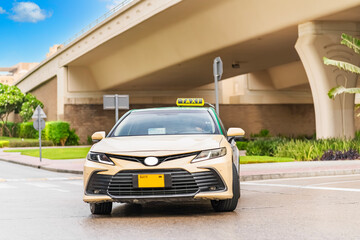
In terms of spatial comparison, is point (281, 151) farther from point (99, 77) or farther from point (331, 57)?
point (99, 77)

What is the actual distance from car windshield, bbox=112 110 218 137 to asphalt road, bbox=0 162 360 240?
3.84ft

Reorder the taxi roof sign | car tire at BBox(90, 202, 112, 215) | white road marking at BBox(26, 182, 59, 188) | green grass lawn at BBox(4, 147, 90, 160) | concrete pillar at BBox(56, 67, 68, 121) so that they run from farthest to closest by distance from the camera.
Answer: concrete pillar at BBox(56, 67, 68, 121) < green grass lawn at BBox(4, 147, 90, 160) < the taxi roof sign < white road marking at BBox(26, 182, 59, 188) < car tire at BBox(90, 202, 112, 215)

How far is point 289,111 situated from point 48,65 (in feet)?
71.8

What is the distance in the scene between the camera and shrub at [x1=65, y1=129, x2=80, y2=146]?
148ft

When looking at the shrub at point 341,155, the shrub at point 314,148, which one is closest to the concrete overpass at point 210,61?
the shrub at point 314,148

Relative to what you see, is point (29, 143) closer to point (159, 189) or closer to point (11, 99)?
point (11, 99)

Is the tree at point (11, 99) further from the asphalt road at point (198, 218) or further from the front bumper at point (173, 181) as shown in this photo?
the front bumper at point (173, 181)

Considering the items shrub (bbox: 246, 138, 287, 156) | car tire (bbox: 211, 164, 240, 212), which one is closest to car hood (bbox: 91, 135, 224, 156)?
car tire (bbox: 211, 164, 240, 212)

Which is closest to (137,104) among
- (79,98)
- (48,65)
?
(79,98)

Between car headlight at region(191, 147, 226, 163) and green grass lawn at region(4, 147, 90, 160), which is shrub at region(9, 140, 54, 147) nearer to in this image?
green grass lawn at region(4, 147, 90, 160)

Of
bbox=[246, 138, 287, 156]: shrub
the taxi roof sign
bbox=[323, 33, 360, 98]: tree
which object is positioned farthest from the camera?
bbox=[246, 138, 287, 156]: shrub

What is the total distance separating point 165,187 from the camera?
7.27 metres

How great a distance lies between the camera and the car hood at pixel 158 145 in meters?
7.38

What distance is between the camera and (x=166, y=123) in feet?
28.6
